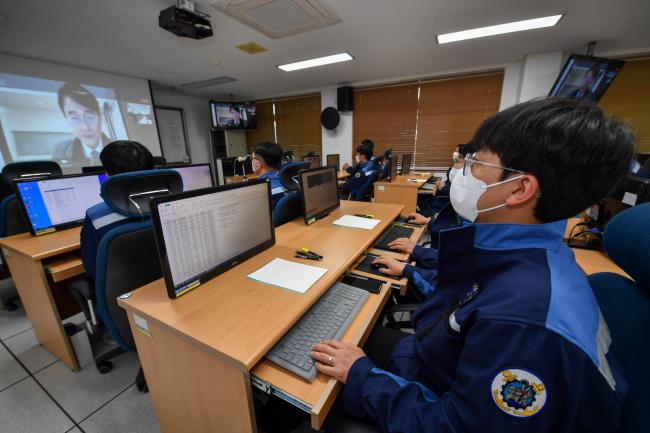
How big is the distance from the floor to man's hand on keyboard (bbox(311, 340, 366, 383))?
1223 millimetres

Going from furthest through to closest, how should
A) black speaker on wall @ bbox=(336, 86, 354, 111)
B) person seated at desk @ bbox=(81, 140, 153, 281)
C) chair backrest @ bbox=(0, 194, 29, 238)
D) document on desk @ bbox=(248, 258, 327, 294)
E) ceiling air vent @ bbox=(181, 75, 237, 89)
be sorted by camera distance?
black speaker on wall @ bbox=(336, 86, 354, 111), ceiling air vent @ bbox=(181, 75, 237, 89), chair backrest @ bbox=(0, 194, 29, 238), person seated at desk @ bbox=(81, 140, 153, 281), document on desk @ bbox=(248, 258, 327, 294)

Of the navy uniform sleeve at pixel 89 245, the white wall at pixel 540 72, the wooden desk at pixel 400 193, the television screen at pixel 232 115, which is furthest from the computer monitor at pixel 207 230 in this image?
the television screen at pixel 232 115

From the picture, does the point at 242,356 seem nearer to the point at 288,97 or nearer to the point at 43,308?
the point at 43,308

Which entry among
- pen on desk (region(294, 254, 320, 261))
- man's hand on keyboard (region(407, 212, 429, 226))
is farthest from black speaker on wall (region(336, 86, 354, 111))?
pen on desk (region(294, 254, 320, 261))

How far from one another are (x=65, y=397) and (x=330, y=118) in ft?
19.9

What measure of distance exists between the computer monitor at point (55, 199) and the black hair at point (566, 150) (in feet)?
8.54

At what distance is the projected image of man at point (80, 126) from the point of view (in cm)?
433

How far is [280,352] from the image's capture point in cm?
79

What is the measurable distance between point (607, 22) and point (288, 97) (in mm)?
5881

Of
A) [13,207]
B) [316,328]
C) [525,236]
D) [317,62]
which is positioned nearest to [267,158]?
[316,328]

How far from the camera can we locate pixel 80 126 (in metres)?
4.54

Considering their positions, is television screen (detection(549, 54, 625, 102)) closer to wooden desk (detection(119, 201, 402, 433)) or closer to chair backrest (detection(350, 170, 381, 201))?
chair backrest (detection(350, 170, 381, 201))

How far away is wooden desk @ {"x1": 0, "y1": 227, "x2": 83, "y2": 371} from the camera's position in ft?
4.83

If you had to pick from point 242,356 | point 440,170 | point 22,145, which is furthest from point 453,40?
point 22,145
